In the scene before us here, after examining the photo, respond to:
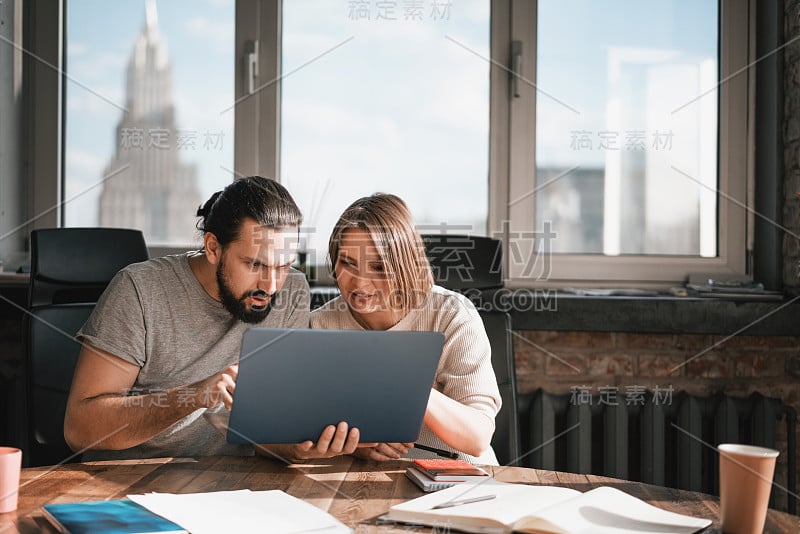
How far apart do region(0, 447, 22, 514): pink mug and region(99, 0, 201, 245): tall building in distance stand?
168 centimetres

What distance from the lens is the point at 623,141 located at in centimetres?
265

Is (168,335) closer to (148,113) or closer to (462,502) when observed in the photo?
(462,502)

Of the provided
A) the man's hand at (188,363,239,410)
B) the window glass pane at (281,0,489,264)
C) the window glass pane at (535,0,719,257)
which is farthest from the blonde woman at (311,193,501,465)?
the window glass pane at (535,0,719,257)

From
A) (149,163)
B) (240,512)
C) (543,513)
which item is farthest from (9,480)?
(149,163)

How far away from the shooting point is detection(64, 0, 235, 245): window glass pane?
270cm

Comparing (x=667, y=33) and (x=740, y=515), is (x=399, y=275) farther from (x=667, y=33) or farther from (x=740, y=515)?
(x=667, y=33)

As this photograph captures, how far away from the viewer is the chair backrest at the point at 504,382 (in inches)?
76.2

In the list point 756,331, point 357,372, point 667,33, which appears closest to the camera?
point 357,372

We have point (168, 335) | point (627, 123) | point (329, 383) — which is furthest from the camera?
point (627, 123)

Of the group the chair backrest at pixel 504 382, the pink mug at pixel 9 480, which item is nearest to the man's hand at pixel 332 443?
the pink mug at pixel 9 480

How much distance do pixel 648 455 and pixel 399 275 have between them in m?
1.15

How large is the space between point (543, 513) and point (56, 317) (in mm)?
1237

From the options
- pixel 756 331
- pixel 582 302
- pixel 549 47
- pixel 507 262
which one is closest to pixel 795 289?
pixel 756 331

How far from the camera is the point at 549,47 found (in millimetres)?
2680
